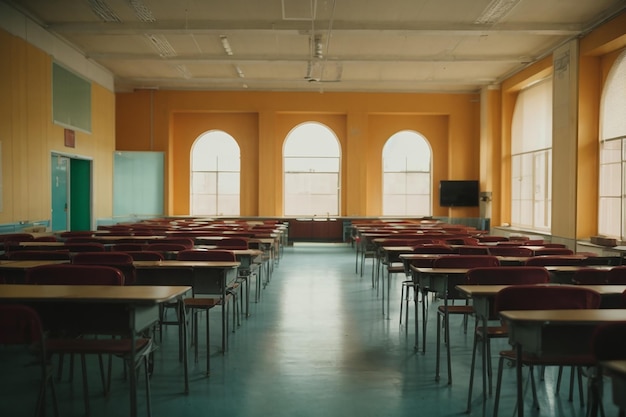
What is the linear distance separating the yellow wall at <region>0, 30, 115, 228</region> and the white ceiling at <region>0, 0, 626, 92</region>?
0.88 meters

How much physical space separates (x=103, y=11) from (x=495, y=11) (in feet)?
23.9

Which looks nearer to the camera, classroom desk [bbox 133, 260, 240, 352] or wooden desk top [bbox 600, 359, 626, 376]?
wooden desk top [bbox 600, 359, 626, 376]

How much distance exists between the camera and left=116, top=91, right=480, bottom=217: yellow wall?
17094 mm

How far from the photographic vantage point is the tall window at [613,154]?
10258mm

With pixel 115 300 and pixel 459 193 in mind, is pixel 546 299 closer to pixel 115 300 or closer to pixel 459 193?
pixel 115 300

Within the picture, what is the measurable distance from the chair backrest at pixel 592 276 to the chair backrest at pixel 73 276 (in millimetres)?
3392

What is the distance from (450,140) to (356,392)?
14557 mm

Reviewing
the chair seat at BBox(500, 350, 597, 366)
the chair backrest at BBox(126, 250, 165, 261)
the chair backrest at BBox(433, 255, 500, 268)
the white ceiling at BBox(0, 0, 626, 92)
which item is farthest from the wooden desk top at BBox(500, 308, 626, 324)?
the white ceiling at BBox(0, 0, 626, 92)

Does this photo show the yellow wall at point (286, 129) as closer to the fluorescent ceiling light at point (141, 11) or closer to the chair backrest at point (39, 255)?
the fluorescent ceiling light at point (141, 11)

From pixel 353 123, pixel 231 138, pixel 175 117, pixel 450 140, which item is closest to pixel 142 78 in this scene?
pixel 175 117

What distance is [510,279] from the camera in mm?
3961

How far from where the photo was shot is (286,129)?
1780 centimetres

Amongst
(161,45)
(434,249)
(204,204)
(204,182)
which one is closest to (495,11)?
(434,249)

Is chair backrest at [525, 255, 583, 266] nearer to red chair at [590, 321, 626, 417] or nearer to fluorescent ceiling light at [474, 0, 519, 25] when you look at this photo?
red chair at [590, 321, 626, 417]
